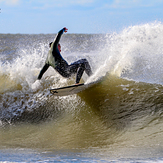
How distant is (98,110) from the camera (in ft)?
16.0

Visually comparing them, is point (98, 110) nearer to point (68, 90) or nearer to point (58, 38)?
point (68, 90)

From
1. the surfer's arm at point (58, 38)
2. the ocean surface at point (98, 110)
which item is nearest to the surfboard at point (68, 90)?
the ocean surface at point (98, 110)

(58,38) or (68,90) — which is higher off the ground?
(58,38)

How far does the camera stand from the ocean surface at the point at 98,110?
3203 millimetres

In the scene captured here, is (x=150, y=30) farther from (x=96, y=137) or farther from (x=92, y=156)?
(x=92, y=156)

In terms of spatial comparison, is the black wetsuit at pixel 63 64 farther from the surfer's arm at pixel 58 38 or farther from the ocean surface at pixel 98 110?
the ocean surface at pixel 98 110

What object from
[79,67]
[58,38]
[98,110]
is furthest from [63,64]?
[98,110]

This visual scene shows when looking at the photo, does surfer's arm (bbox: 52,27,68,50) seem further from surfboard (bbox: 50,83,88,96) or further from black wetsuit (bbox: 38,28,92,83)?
surfboard (bbox: 50,83,88,96)

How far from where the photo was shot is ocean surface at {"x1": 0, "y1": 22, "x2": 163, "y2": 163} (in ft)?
10.5

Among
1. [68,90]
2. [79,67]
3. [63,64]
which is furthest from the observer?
[63,64]

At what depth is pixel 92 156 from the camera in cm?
290

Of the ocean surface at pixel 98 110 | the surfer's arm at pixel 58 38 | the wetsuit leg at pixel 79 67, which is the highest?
the surfer's arm at pixel 58 38

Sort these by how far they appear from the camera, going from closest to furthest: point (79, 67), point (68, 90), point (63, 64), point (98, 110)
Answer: point (98, 110) < point (68, 90) < point (79, 67) < point (63, 64)

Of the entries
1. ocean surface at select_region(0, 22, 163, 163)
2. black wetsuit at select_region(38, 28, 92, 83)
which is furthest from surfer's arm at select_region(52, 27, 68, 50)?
ocean surface at select_region(0, 22, 163, 163)
